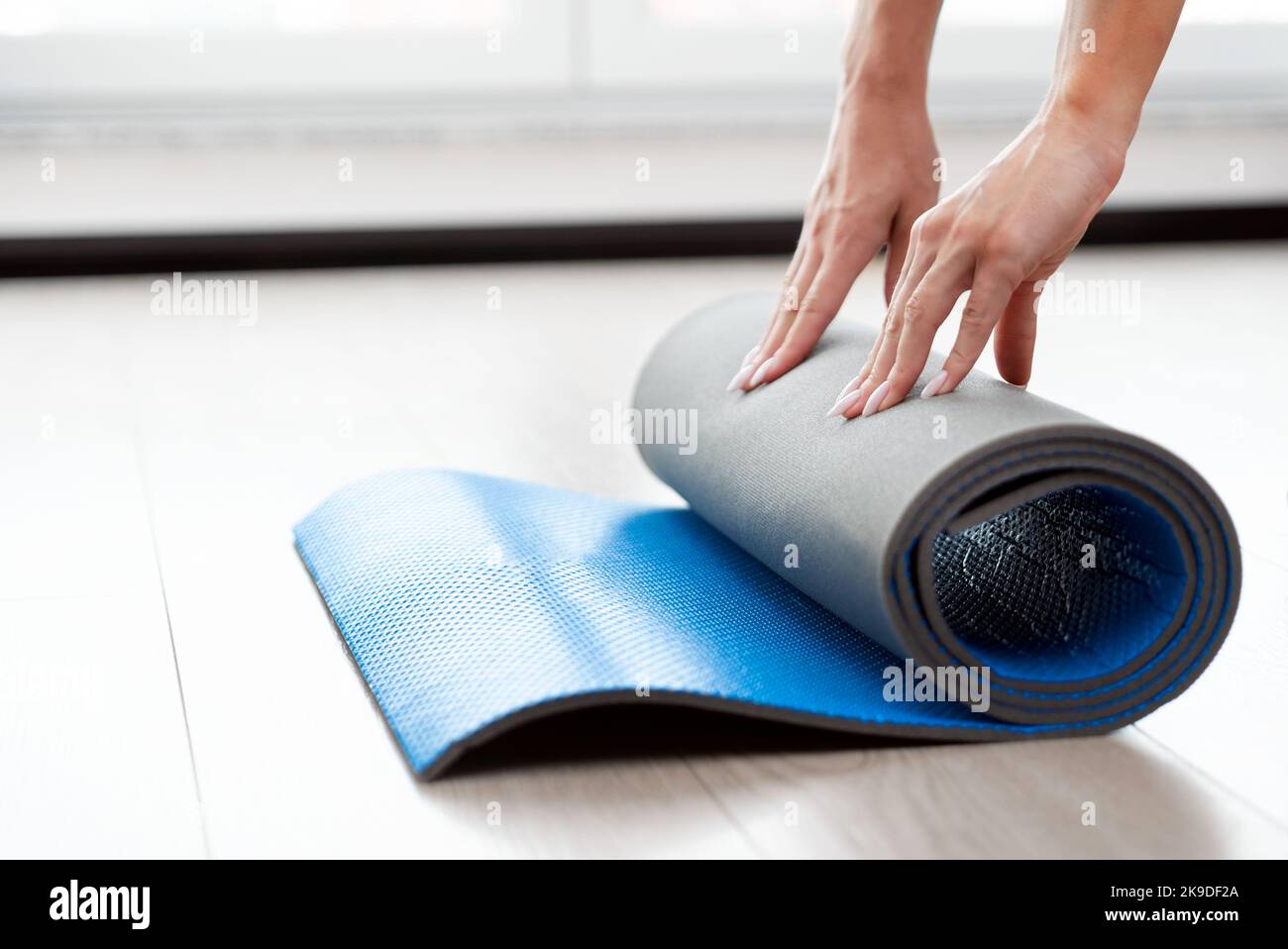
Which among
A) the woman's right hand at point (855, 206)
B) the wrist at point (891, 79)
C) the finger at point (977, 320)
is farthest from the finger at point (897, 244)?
the finger at point (977, 320)

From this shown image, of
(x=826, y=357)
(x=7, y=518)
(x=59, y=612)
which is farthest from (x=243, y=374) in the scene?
(x=826, y=357)

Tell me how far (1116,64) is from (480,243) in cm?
310

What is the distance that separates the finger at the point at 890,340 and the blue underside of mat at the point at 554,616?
0.63ft

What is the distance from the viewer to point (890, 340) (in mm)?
1229

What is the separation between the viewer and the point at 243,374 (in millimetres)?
2611

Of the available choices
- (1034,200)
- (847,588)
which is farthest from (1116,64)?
(847,588)

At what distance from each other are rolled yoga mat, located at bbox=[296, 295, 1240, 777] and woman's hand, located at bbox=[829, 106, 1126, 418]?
0.04 metres

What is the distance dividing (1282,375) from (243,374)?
1.82m

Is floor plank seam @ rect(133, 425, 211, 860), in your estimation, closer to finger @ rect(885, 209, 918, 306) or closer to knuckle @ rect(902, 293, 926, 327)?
knuckle @ rect(902, 293, 926, 327)

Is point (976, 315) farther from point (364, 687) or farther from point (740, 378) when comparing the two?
point (364, 687)

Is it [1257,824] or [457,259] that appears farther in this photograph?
[457,259]

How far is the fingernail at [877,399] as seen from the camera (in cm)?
122

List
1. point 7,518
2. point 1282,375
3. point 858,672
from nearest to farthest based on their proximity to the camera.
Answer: point 858,672, point 7,518, point 1282,375

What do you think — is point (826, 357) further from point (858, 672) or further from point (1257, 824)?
point (1257, 824)
